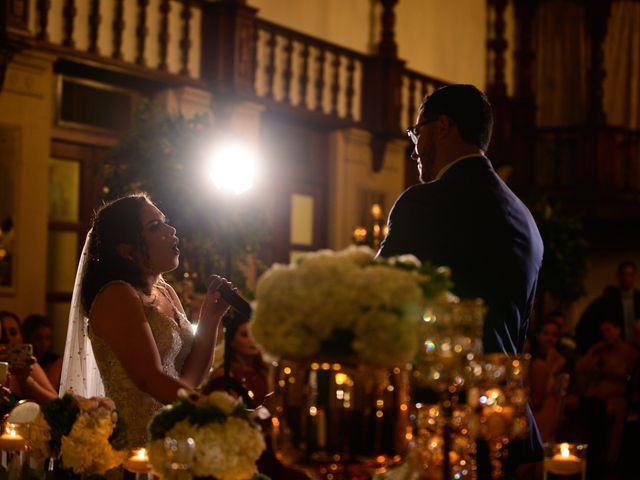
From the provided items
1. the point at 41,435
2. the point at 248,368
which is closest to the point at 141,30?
the point at 248,368

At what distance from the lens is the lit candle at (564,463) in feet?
11.6

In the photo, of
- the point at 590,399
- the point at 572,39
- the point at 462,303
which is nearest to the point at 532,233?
the point at 462,303

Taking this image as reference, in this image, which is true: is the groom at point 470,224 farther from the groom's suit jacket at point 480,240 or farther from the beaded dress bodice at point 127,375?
the beaded dress bodice at point 127,375

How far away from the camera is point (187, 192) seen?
7.86m

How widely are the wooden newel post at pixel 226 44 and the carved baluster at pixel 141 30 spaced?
3.08ft

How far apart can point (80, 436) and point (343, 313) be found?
0.98m

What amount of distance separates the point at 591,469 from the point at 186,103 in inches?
173

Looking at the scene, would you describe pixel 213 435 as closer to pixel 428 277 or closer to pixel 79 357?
pixel 428 277

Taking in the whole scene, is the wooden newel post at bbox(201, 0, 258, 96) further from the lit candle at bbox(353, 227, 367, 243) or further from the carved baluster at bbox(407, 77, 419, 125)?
the carved baluster at bbox(407, 77, 419, 125)

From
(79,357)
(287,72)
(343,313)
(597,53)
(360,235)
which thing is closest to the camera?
(343,313)

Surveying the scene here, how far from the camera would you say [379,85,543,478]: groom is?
242cm

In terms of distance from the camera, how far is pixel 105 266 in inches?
144

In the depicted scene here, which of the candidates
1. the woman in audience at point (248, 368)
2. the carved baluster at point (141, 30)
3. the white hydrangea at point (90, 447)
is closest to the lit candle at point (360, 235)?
the carved baluster at point (141, 30)

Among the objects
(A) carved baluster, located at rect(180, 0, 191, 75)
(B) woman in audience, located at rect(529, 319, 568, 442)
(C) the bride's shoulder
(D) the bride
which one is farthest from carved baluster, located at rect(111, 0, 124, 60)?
(C) the bride's shoulder
